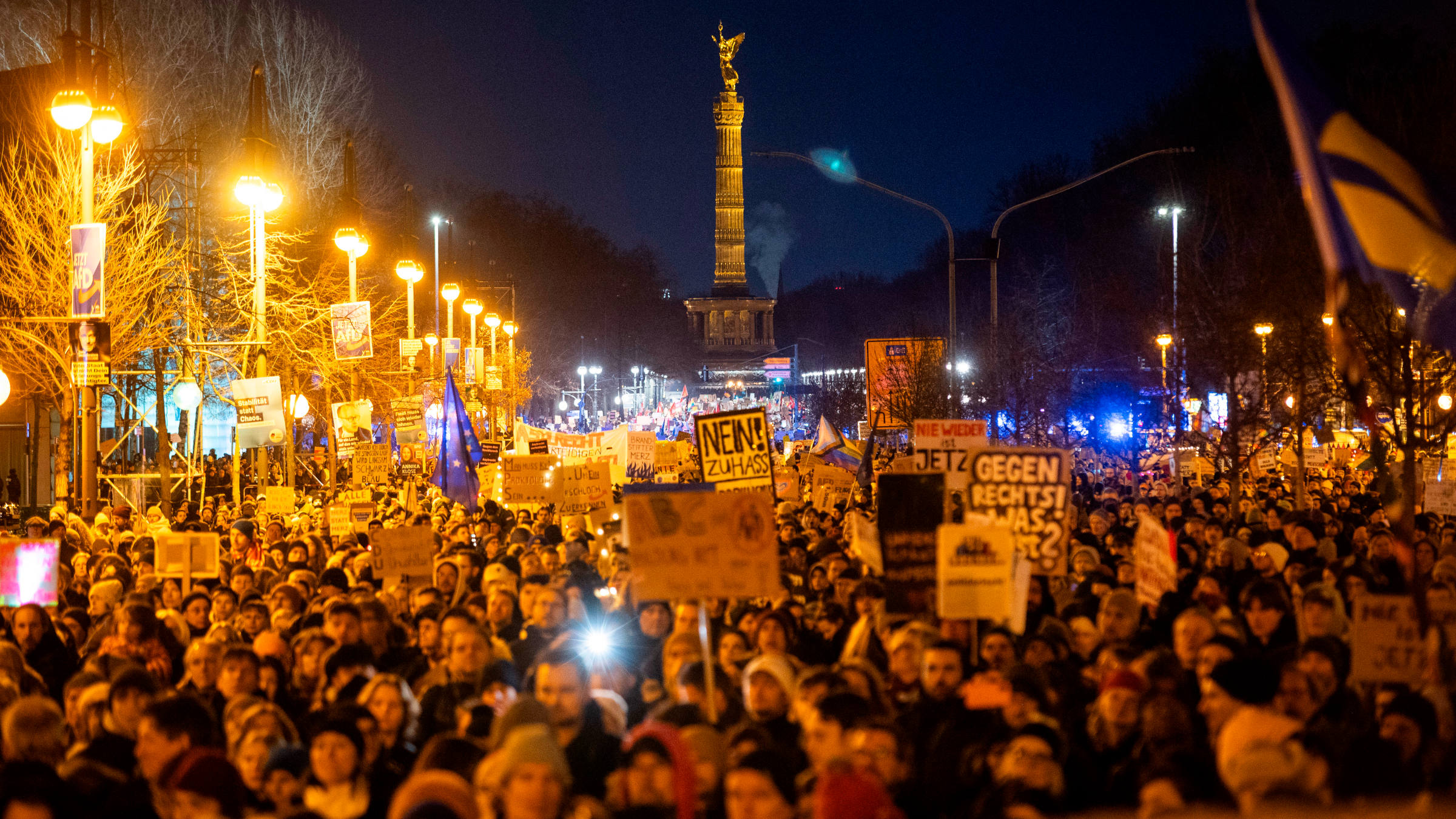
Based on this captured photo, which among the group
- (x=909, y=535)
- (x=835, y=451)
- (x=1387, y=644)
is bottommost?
(x=1387, y=644)

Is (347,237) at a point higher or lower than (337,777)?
higher

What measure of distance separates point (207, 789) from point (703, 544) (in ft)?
9.18

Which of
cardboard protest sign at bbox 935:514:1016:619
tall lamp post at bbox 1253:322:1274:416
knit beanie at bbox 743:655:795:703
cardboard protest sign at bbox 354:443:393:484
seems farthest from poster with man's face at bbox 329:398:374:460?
knit beanie at bbox 743:655:795:703

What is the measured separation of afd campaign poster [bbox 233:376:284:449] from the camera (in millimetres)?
17484

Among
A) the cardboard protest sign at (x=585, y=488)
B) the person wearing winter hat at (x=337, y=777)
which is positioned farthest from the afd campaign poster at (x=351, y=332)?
the person wearing winter hat at (x=337, y=777)

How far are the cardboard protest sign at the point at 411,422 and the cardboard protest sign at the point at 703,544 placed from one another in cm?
1694

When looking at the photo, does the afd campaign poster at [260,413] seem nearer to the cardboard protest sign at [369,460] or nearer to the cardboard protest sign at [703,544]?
the cardboard protest sign at [369,460]

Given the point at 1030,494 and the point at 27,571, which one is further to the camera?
the point at 27,571

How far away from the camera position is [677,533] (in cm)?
675

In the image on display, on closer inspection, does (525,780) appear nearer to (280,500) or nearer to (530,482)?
(530,482)

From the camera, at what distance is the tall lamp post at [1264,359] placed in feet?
70.7

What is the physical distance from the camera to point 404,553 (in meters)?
10.5

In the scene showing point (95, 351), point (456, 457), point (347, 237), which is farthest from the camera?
point (347, 237)

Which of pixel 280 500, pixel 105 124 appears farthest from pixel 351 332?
pixel 105 124
